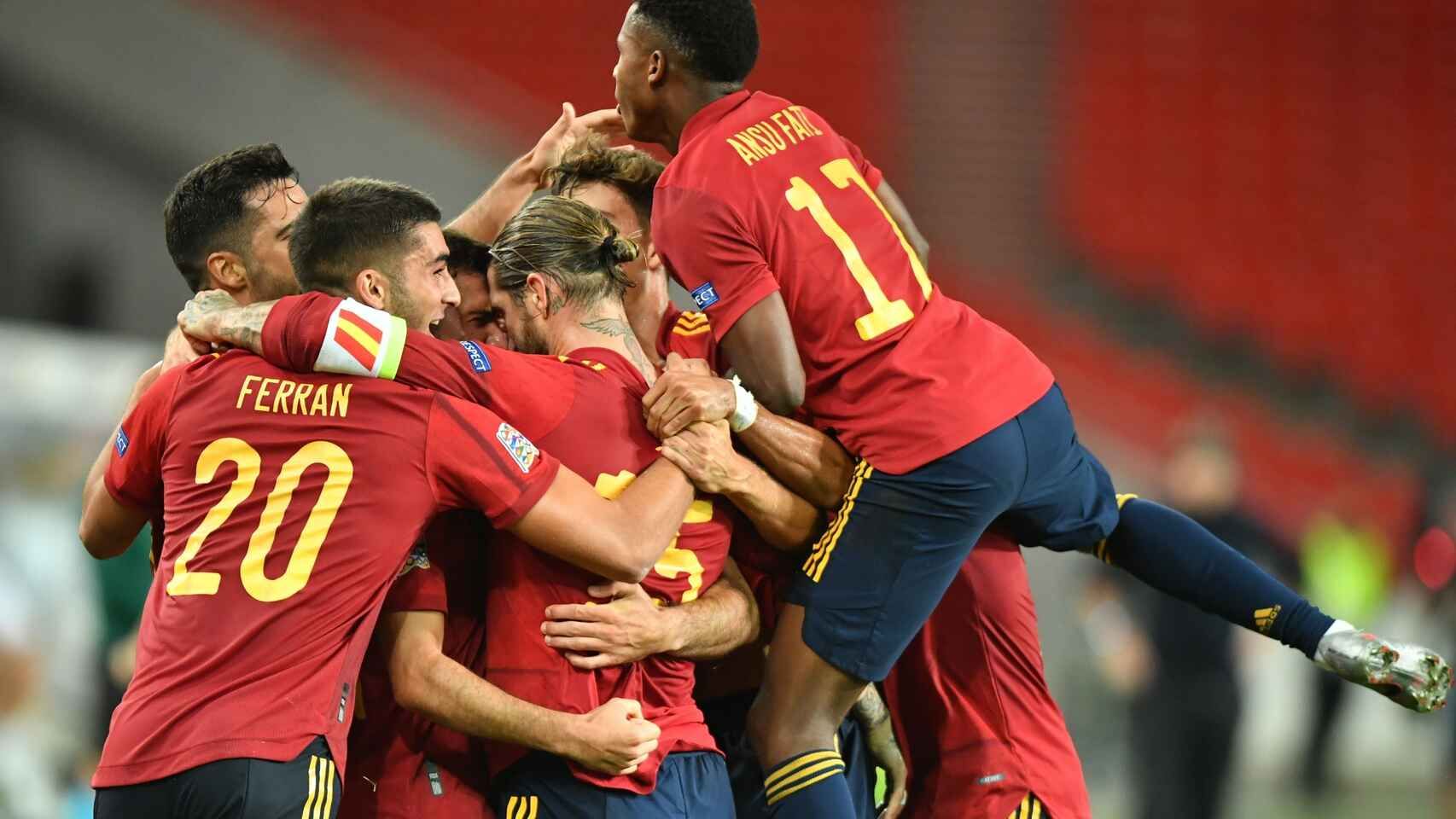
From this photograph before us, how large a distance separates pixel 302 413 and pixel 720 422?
97 centimetres

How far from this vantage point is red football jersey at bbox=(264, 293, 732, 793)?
3492 mm

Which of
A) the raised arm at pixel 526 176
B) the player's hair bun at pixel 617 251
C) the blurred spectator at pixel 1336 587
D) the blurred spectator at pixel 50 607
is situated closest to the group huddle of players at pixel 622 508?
the player's hair bun at pixel 617 251

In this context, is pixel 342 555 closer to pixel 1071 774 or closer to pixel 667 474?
pixel 667 474

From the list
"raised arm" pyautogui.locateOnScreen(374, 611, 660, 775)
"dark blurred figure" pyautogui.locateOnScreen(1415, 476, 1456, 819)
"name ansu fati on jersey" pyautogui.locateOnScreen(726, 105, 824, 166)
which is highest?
"name ansu fati on jersey" pyautogui.locateOnScreen(726, 105, 824, 166)

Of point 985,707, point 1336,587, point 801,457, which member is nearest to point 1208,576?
point 985,707

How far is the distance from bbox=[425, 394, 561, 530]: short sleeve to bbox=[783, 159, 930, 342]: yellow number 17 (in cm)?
91

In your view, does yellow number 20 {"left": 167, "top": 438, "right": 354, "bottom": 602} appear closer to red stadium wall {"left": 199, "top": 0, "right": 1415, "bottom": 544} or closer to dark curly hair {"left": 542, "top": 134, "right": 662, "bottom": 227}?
dark curly hair {"left": 542, "top": 134, "right": 662, "bottom": 227}

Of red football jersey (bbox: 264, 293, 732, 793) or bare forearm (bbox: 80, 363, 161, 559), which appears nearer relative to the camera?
red football jersey (bbox: 264, 293, 732, 793)

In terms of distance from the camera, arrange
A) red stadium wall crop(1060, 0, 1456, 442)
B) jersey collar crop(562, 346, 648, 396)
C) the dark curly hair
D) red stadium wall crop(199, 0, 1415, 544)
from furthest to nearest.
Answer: red stadium wall crop(1060, 0, 1456, 442), red stadium wall crop(199, 0, 1415, 544), the dark curly hair, jersey collar crop(562, 346, 648, 396)

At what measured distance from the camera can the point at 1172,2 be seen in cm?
1548

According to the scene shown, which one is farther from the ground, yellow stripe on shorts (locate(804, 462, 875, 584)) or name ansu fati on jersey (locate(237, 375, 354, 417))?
name ansu fati on jersey (locate(237, 375, 354, 417))

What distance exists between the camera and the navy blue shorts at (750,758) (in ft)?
13.4

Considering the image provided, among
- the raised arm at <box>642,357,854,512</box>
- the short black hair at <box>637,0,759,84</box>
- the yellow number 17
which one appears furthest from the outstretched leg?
the short black hair at <box>637,0,759,84</box>

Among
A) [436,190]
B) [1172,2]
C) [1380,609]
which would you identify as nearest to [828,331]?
[436,190]
